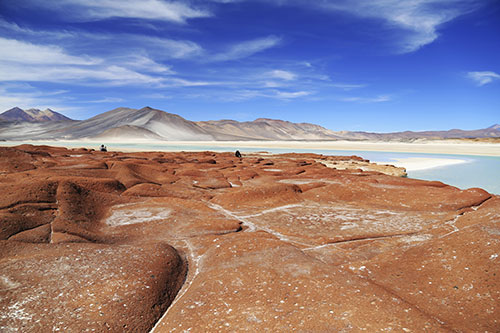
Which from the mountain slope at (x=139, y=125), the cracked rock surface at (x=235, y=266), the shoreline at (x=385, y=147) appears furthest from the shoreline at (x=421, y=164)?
the mountain slope at (x=139, y=125)

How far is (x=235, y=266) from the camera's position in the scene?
335cm

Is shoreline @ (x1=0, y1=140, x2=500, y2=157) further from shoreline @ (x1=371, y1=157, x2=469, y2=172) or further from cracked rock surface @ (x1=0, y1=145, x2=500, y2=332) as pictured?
cracked rock surface @ (x1=0, y1=145, x2=500, y2=332)

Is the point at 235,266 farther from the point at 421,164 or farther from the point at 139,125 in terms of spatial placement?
the point at 139,125

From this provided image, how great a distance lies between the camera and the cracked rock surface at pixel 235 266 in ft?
8.14

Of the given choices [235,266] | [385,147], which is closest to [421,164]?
[235,266]

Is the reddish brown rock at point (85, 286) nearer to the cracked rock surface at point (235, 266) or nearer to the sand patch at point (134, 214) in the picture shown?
the cracked rock surface at point (235, 266)

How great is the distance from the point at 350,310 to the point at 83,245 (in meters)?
2.99

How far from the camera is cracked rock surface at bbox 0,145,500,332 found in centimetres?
248

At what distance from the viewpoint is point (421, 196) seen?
21.7ft

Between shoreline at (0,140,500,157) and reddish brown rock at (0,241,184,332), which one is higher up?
shoreline at (0,140,500,157)

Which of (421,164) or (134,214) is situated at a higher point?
(134,214)

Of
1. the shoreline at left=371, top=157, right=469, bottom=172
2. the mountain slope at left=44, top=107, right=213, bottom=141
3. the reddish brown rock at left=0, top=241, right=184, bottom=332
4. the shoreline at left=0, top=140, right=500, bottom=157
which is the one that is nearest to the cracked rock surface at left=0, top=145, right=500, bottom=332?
the reddish brown rock at left=0, top=241, right=184, bottom=332

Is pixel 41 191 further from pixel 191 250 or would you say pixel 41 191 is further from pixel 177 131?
pixel 177 131

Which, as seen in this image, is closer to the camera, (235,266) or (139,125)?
(235,266)
